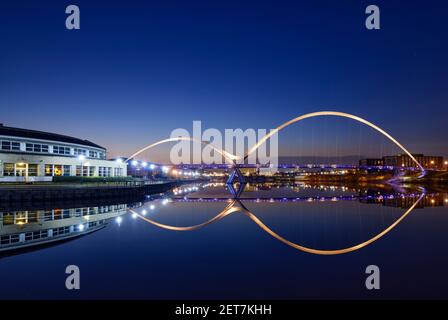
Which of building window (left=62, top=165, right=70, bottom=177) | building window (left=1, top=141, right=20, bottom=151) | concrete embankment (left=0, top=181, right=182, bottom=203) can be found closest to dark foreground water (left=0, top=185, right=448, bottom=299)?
concrete embankment (left=0, top=181, right=182, bottom=203)

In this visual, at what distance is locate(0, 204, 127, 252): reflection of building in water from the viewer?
53.2 ft

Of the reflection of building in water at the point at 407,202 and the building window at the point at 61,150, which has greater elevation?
the building window at the point at 61,150

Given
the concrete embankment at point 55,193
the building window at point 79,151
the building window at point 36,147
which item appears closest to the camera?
the concrete embankment at point 55,193

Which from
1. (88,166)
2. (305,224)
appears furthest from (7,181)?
(305,224)

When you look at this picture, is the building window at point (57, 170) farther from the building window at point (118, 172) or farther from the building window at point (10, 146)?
the building window at point (118, 172)

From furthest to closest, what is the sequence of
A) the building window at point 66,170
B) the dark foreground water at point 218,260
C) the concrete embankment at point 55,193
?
1. the building window at point 66,170
2. the concrete embankment at point 55,193
3. the dark foreground water at point 218,260

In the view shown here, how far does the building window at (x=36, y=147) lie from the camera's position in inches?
1742

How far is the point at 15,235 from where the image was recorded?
1738 cm

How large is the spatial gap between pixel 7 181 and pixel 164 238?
3197 cm

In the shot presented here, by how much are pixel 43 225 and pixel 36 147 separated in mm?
29642

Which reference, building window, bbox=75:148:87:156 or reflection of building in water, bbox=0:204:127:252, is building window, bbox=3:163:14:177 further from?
reflection of building in water, bbox=0:204:127:252

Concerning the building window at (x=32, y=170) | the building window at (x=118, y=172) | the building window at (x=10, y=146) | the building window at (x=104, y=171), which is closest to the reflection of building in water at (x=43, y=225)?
the building window at (x=32, y=170)

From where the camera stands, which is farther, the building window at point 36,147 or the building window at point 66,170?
the building window at point 66,170

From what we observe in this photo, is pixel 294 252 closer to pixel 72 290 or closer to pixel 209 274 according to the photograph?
pixel 209 274
